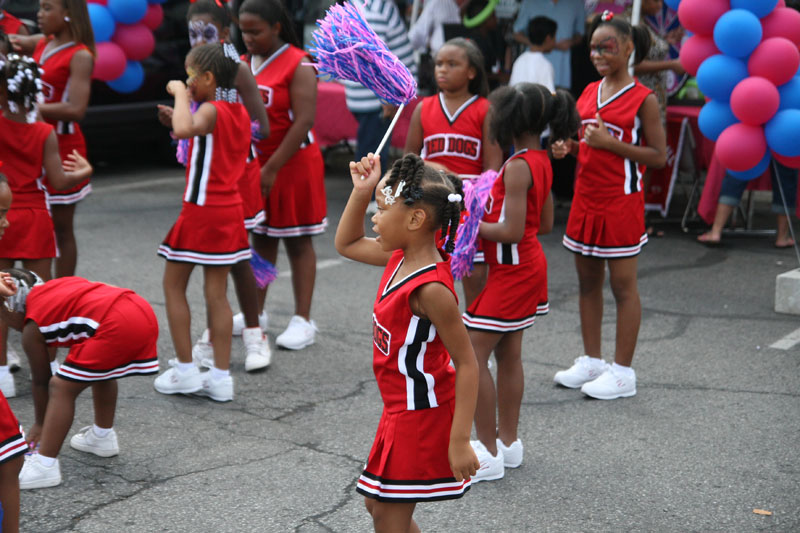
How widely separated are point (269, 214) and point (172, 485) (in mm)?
1978

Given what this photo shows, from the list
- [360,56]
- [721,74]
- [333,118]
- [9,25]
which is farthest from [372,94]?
[360,56]

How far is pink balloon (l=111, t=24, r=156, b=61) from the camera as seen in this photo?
647cm

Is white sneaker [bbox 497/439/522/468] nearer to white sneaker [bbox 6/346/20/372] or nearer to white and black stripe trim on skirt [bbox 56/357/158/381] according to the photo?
white and black stripe trim on skirt [bbox 56/357/158/381]

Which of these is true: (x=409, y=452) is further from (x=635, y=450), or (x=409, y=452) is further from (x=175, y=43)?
(x=175, y=43)

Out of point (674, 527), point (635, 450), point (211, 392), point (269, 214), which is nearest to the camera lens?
point (674, 527)

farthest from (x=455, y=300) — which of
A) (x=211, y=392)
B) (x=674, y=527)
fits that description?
(x=211, y=392)

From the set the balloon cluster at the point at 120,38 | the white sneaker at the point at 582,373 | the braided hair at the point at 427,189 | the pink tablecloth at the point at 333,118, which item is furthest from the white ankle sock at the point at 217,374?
the pink tablecloth at the point at 333,118

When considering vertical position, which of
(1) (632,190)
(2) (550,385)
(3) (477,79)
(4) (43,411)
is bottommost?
(2) (550,385)

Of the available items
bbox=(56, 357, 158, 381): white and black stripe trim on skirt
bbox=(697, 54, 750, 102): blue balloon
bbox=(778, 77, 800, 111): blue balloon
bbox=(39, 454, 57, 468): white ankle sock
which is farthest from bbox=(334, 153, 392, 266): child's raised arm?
bbox=(778, 77, 800, 111): blue balloon

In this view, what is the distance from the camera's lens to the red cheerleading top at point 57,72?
17.0 feet

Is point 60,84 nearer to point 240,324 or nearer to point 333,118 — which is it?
point 240,324

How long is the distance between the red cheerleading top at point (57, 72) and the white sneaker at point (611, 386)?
3078mm

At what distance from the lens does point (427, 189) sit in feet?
8.68

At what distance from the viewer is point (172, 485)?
3.64 metres
